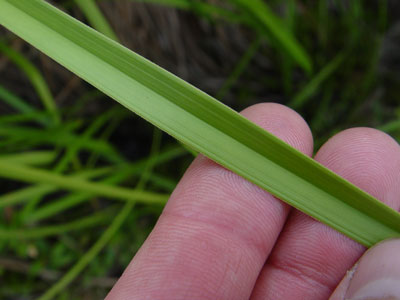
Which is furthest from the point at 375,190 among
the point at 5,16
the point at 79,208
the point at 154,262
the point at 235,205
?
the point at 79,208

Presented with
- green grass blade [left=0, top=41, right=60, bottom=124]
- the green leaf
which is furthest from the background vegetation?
the green leaf

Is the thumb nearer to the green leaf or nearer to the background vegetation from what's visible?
the green leaf

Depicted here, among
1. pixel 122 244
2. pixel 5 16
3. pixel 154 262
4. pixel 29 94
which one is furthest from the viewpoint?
pixel 29 94

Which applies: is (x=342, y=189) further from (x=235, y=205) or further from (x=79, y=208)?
(x=79, y=208)

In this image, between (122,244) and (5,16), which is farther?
(122,244)

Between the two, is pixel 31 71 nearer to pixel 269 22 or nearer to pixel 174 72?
pixel 174 72

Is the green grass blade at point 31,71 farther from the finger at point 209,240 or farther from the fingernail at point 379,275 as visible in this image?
the fingernail at point 379,275

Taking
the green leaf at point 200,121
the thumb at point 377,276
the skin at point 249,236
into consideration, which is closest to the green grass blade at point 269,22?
the skin at point 249,236

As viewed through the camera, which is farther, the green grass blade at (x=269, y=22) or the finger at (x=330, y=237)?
the green grass blade at (x=269, y=22)
